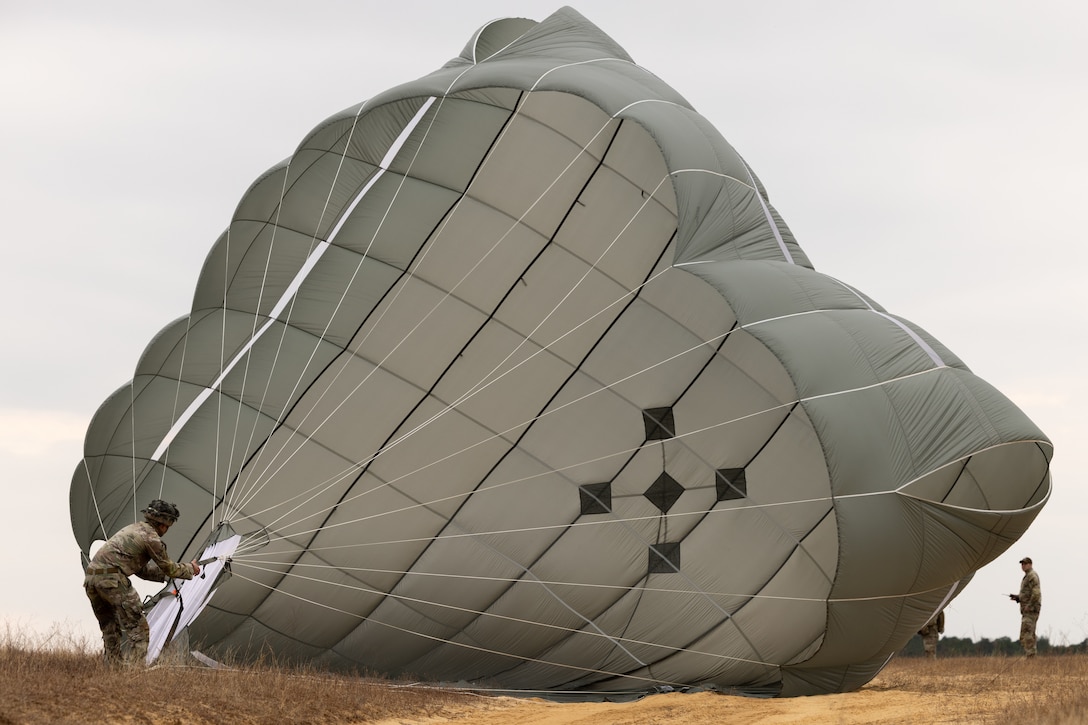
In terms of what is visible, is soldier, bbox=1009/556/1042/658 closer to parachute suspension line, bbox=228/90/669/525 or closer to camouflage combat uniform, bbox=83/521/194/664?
parachute suspension line, bbox=228/90/669/525

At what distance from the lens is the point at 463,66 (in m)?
10.2

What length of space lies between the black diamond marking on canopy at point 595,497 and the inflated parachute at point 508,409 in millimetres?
30

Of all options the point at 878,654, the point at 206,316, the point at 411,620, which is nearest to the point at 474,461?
the point at 411,620

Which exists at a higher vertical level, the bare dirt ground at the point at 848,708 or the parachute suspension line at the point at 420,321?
the parachute suspension line at the point at 420,321

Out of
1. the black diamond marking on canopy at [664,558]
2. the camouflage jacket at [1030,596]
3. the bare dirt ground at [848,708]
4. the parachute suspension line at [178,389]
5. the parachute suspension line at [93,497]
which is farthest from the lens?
the camouflage jacket at [1030,596]

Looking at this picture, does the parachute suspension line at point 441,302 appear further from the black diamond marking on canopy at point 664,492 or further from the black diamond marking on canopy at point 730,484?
the black diamond marking on canopy at point 730,484

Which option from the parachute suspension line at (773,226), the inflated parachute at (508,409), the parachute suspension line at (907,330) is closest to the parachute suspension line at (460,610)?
the inflated parachute at (508,409)

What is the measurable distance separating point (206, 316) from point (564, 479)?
3.48m

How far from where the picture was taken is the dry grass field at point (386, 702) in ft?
19.4

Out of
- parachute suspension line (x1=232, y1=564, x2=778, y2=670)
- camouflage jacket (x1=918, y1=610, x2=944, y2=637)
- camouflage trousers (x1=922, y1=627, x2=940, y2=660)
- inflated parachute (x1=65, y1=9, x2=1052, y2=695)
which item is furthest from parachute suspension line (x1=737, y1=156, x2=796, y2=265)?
camouflage trousers (x1=922, y1=627, x2=940, y2=660)

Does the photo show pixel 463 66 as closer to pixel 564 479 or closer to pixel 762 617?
pixel 564 479

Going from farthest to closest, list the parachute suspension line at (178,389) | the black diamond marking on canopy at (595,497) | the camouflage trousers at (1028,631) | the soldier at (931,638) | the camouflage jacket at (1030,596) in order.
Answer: the soldier at (931,638)
the camouflage jacket at (1030,596)
the camouflage trousers at (1028,631)
the parachute suspension line at (178,389)
the black diamond marking on canopy at (595,497)

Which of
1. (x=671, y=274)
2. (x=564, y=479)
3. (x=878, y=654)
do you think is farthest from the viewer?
(x=564, y=479)

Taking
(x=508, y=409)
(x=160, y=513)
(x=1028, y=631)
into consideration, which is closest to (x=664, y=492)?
(x=508, y=409)
